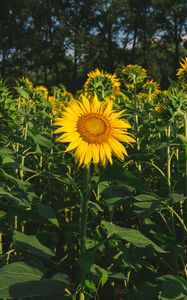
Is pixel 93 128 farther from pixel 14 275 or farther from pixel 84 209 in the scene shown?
pixel 14 275

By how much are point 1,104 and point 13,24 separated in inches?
1113

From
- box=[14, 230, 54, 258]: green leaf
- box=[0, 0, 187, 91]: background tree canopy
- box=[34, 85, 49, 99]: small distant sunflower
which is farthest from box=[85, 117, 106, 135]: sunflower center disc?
box=[0, 0, 187, 91]: background tree canopy

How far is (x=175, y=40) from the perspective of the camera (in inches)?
1090

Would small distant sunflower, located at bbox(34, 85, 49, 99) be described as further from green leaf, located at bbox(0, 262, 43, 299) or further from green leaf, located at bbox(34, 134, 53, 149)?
green leaf, located at bbox(0, 262, 43, 299)

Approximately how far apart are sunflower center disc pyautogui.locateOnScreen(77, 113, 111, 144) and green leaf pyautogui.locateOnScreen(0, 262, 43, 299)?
0.54 m

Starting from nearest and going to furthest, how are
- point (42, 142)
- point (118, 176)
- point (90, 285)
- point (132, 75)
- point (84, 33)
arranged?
point (90, 285) → point (118, 176) → point (42, 142) → point (132, 75) → point (84, 33)

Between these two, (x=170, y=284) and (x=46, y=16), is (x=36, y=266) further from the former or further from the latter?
(x=46, y=16)

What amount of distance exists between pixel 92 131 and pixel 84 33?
28.1 meters

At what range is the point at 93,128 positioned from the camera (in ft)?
6.16

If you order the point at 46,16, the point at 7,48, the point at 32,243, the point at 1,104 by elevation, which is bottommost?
the point at 32,243

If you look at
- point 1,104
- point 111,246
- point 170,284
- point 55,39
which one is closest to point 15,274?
point 170,284

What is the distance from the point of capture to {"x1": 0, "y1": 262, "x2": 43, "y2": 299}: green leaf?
4.95 ft

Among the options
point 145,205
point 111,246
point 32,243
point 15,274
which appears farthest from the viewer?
point 111,246

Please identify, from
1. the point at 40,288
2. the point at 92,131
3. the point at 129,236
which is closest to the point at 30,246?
the point at 40,288
